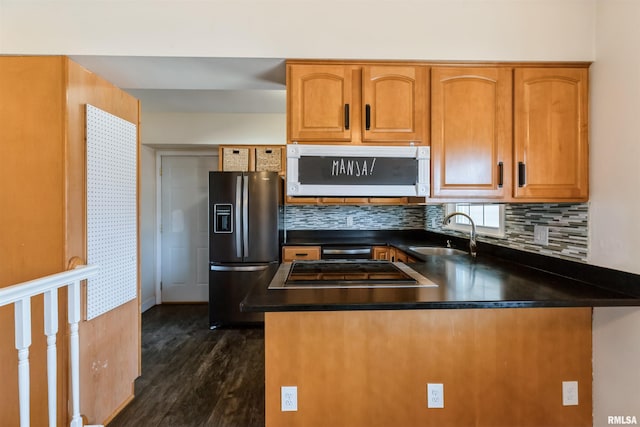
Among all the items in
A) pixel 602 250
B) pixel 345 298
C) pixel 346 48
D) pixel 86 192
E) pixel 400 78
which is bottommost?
pixel 345 298

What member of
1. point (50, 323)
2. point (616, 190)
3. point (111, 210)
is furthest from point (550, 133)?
point (50, 323)

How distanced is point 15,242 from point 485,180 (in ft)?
8.07

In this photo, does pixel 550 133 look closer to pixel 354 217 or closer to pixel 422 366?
pixel 422 366

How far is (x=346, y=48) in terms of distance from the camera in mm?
1688

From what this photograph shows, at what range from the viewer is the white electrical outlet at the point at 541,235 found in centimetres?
185

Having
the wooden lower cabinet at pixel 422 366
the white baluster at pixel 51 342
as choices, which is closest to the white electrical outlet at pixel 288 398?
the wooden lower cabinet at pixel 422 366

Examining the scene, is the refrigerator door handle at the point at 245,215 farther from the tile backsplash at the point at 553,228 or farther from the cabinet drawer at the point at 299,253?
the tile backsplash at the point at 553,228

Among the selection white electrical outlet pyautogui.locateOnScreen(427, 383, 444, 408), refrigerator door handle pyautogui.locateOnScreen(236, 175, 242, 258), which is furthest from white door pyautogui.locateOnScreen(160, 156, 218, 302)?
white electrical outlet pyautogui.locateOnScreen(427, 383, 444, 408)

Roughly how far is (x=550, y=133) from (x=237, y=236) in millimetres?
2751

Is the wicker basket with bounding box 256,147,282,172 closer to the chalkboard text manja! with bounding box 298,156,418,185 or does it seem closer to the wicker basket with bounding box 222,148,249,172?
the wicker basket with bounding box 222,148,249,172

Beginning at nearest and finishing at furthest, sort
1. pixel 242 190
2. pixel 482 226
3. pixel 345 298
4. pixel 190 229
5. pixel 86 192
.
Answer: pixel 345 298 < pixel 86 192 < pixel 482 226 < pixel 242 190 < pixel 190 229

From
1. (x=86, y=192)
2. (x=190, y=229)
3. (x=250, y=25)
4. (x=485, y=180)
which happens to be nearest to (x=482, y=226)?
(x=485, y=180)

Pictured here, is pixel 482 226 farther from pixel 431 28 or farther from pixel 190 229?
pixel 190 229

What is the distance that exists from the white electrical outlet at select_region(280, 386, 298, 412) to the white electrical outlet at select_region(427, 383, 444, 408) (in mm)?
662
